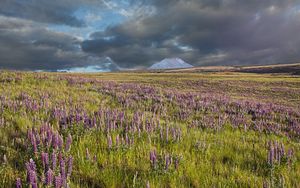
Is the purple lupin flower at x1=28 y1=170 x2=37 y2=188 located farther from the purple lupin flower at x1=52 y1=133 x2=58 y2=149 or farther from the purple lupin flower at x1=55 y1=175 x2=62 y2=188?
the purple lupin flower at x1=52 y1=133 x2=58 y2=149

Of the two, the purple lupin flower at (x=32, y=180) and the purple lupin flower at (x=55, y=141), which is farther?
the purple lupin flower at (x=55, y=141)

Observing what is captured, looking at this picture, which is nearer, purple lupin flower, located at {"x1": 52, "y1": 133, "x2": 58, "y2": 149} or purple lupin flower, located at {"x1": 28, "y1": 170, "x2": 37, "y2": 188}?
purple lupin flower, located at {"x1": 28, "y1": 170, "x2": 37, "y2": 188}

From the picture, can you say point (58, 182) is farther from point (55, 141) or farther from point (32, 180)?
point (55, 141)

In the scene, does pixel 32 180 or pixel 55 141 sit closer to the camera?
pixel 32 180

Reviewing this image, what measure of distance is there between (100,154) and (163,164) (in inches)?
41.8

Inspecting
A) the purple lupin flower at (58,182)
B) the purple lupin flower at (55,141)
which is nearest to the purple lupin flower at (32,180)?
the purple lupin flower at (58,182)

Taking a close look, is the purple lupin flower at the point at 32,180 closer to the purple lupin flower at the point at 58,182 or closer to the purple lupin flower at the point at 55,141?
the purple lupin flower at the point at 58,182

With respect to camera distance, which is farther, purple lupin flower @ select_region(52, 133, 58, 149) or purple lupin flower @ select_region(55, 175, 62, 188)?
purple lupin flower @ select_region(52, 133, 58, 149)

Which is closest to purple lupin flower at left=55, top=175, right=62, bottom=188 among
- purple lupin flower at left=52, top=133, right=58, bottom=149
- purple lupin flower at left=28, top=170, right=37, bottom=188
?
purple lupin flower at left=28, top=170, right=37, bottom=188

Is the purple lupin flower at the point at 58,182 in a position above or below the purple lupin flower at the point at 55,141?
below

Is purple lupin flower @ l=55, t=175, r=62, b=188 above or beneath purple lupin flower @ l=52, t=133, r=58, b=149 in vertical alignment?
beneath

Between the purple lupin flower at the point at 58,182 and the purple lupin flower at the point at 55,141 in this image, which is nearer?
the purple lupin flower at the point at 58,182

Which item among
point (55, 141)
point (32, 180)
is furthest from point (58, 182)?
point (55, 141)

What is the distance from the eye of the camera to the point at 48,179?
9.78 feet
